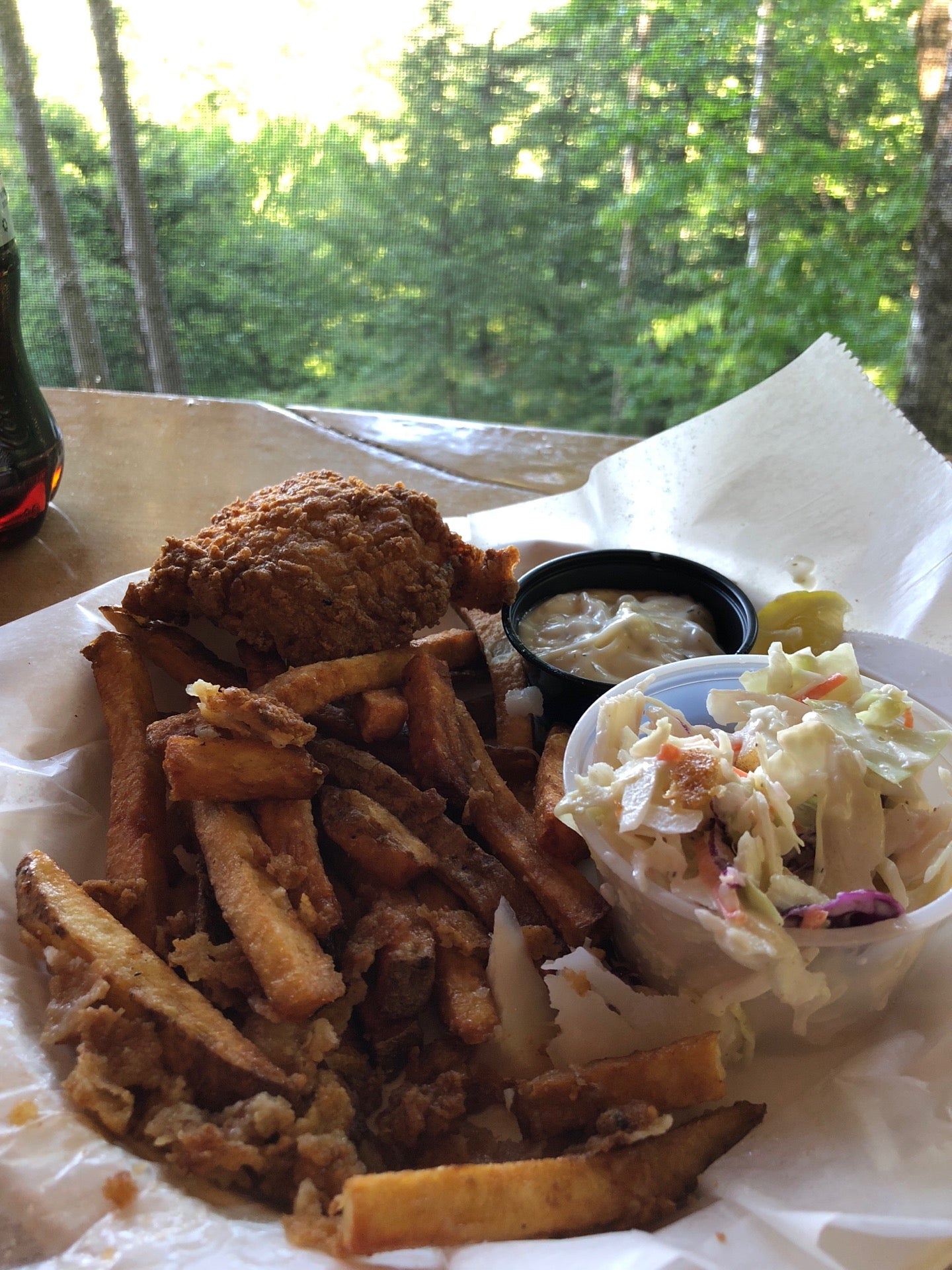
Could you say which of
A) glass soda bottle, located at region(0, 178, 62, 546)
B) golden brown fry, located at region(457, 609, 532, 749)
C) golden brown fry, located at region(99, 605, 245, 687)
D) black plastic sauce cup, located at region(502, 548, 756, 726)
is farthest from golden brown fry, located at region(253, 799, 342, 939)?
glass soda bottle, located at region(0, 178, 62, 546)

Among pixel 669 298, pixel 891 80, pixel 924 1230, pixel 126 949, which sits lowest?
pixel 669 298

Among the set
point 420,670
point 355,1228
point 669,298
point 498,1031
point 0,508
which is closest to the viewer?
Result: point 355,1228

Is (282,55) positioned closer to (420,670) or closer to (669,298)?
(669,298)

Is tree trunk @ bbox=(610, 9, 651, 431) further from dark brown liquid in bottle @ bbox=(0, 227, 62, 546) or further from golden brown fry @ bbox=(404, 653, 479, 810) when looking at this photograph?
golden brown fry @ bbox=(404, 653, 479, 810)

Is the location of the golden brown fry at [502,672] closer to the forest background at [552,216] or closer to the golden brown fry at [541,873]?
the golden brown fry at [541,873]

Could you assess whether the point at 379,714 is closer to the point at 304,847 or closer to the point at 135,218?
the point at 304,847

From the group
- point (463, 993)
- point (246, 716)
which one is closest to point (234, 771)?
point (246, 716)

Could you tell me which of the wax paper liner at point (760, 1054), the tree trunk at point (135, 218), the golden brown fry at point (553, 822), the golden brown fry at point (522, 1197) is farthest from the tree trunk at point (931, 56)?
the golden brown fry at point (522, 1197)

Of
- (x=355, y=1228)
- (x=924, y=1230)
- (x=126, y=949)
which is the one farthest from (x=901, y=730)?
(x=126, y=949)
